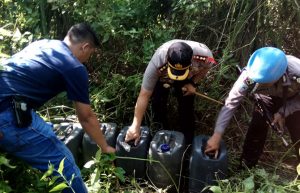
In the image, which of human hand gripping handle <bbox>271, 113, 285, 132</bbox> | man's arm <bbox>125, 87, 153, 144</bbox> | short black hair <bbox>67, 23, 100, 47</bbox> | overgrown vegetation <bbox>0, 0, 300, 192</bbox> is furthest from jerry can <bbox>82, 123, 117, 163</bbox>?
human hand gripping handle <bbox>271, 113, 285, 132</bbox>

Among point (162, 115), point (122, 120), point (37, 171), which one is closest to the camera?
point (37, 171)

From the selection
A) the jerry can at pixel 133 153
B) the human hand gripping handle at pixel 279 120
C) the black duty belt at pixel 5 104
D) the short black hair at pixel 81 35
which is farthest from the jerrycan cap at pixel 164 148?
the black duty belt at pixel 5 104

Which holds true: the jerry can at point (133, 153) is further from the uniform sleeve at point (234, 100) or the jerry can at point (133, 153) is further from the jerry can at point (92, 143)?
the uniform sleeve at point (234, 100)

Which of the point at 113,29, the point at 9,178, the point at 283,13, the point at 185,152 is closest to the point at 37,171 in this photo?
the point at 9,178

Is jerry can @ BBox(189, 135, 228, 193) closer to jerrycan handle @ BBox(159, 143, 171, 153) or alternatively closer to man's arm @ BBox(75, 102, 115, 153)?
jerrycan handle @ BBox(159, 143, 171, 153)

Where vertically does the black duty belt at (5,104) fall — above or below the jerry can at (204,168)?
above

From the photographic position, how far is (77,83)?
2383 millimetres

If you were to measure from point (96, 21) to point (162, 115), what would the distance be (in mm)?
1197

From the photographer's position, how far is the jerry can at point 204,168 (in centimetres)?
287

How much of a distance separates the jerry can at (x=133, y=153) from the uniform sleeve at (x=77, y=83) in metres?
0.76

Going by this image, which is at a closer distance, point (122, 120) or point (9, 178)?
point (9, 178)

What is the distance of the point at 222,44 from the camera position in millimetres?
4195

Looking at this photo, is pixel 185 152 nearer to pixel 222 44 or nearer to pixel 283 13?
pixel 222 44

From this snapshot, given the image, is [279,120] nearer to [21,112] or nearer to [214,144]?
[214,144]
